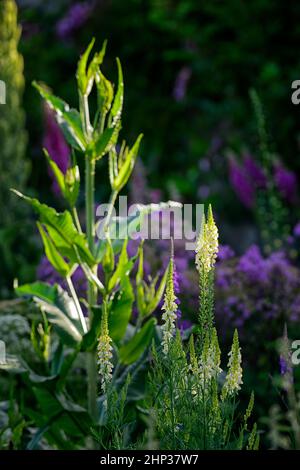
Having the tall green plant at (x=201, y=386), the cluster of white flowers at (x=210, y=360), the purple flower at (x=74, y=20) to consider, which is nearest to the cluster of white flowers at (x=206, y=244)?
the tall green plant at (x=201, y=386)

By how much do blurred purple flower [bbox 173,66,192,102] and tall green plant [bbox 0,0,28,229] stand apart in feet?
5.11

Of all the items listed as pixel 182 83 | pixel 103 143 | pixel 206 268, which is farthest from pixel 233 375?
pixel 182 83

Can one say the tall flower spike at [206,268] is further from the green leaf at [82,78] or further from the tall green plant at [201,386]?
the green leaf at [82,78]

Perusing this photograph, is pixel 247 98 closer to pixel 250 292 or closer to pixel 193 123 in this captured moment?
pixel 193 123

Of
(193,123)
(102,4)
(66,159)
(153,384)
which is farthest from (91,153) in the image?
(102,4)

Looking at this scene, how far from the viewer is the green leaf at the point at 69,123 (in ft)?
10.0

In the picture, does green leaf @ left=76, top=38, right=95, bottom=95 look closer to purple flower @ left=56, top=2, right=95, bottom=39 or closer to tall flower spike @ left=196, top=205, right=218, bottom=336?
tall flower spike @ left=196, top=205, right=218, bottom=336

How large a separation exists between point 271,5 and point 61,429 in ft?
14.4

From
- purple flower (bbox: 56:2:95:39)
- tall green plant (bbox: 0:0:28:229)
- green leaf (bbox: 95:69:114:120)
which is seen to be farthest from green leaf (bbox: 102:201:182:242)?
purple flower (bbox: 56:2:95:39)

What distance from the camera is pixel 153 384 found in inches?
92.0

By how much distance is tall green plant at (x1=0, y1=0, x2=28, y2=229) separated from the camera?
19.8 feet

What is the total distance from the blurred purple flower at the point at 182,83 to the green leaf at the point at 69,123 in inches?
164

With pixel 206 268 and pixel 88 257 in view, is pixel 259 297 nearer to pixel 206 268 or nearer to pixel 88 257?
pixel 88 257

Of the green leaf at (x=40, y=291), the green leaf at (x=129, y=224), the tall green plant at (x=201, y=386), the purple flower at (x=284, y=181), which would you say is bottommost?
the tall green plant at (x=201, y=386)
